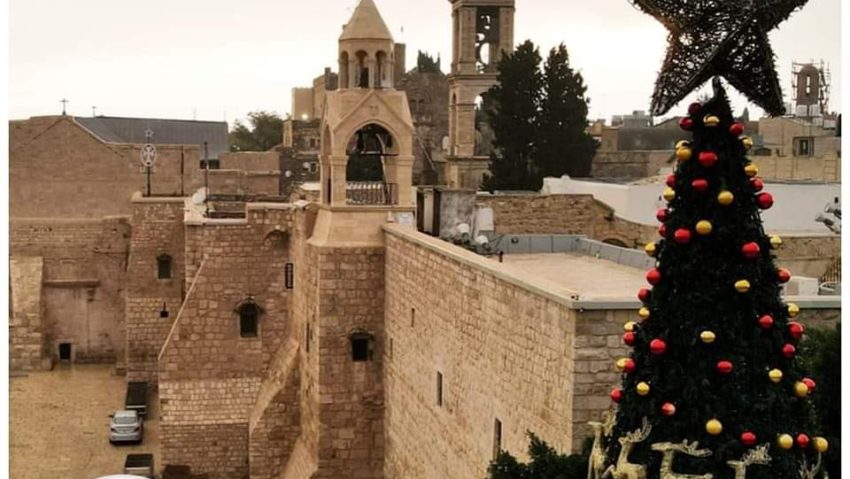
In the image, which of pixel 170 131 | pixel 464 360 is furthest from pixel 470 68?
pixel 464 360

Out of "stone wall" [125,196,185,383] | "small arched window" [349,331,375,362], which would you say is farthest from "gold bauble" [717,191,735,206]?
"stone wall" [125,196,185,383]

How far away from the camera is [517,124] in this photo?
3180cm

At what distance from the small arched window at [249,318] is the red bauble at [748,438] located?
14.6m

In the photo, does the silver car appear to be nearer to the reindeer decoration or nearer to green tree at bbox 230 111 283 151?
the reindeer decoration

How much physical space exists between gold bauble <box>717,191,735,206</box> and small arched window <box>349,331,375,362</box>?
1072 centimetres

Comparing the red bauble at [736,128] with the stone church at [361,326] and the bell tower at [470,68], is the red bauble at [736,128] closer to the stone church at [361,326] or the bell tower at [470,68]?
the stone church at [361,326]

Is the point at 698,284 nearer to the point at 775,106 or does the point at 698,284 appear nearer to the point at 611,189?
the point at 775,106

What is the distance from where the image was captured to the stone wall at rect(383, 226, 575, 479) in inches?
380

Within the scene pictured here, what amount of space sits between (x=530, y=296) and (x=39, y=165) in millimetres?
22528

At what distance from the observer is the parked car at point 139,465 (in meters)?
19.5

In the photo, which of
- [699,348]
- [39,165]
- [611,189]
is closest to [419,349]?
[699,348]

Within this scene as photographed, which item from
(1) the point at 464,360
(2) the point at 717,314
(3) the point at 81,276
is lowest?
(3) the point at 81,276

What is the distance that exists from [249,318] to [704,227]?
48.1ft

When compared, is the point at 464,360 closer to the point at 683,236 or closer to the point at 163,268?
the point at 683,236
